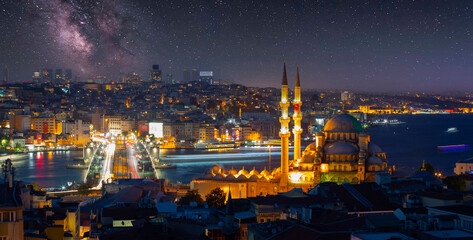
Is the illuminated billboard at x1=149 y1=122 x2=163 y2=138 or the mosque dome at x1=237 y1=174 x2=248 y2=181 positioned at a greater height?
the illuminated billboard at x1=149 y1=122 x2=163 y2=138

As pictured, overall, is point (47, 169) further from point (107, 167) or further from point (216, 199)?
point (216, 199)

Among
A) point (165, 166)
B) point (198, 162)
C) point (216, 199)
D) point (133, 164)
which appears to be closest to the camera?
point (216, 199)

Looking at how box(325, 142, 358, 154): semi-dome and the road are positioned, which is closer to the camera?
box(325, 142, 358, 154): semi-dome

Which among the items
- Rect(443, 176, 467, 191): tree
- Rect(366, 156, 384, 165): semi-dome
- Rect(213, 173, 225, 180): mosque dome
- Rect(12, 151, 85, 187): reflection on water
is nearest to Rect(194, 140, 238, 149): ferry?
Rect(12, 151, 85, 187): reflection on water

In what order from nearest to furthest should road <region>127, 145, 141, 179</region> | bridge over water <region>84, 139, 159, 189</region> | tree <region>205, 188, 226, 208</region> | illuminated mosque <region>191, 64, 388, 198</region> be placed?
1. tree <region>205, 188, 226, 208</region>
2. illuminated mosque <region>191, 64, 388, 198</region>
3. bridge over water <region>84, 139, 159, 189</region>
4. road <region>127, 145, 141, 179</region>

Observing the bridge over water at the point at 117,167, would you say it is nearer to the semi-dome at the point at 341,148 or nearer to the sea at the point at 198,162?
the sea at the point at 198,162

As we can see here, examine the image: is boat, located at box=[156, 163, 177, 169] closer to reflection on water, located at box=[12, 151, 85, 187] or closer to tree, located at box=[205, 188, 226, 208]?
reflection on water, located at box=[12, 151, 85, 187]

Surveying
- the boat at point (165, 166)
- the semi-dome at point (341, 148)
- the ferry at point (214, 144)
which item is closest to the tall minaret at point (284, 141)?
the semi-dome at point (341, 148)

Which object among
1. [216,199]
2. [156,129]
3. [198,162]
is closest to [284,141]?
[216,199]
